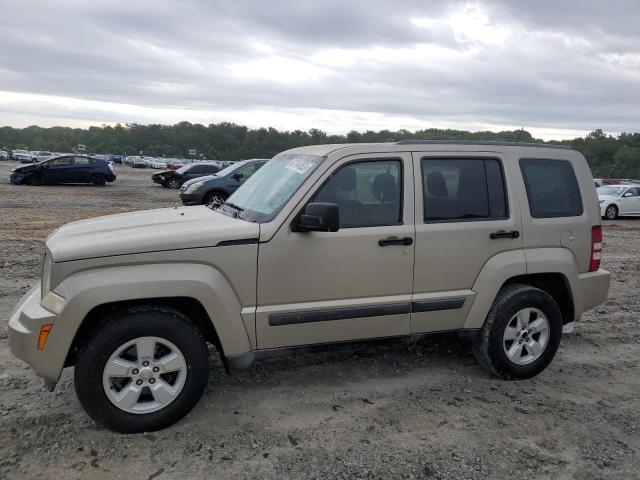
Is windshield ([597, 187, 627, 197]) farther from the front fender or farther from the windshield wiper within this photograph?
the front fender

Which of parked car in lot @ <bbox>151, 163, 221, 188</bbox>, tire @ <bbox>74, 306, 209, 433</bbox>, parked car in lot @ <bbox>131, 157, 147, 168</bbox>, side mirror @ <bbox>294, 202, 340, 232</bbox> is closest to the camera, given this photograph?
tire @ <bbox>74, 306, 209, 433</bbox>

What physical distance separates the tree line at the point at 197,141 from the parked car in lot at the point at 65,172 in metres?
33.6

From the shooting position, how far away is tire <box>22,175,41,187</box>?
80.4 feet

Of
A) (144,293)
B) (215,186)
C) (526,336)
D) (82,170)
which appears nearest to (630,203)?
(215,186)

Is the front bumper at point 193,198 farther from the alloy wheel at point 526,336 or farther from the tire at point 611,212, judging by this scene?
the tire at point 611,212

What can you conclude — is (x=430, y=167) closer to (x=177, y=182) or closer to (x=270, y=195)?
(x=270, y=195)

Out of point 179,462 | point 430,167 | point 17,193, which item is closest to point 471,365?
point 430,167

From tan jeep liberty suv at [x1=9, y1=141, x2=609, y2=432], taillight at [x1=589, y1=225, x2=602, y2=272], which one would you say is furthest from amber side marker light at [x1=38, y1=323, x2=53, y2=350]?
taillight at [x1=589, y1=225, x2=602, y2=272]

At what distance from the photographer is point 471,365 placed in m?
4.90

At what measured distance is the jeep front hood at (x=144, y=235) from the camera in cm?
345

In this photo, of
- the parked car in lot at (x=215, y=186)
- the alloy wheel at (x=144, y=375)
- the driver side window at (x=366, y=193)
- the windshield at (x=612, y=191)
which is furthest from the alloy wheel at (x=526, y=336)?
the windshield at (x=612, y=191)

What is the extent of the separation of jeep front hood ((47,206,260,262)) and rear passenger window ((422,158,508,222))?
4.59ft

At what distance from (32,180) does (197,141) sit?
295 ft

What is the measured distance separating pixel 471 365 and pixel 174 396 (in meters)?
2.62
